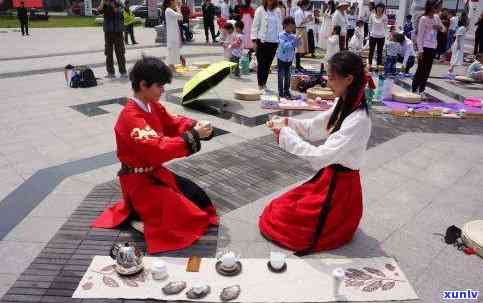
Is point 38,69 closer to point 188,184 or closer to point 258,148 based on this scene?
point 258,148

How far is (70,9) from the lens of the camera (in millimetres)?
39219

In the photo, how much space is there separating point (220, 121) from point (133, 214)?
12.0 feet

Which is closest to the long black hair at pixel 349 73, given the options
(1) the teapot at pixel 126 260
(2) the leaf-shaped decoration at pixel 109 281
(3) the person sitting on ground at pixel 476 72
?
(1) the teapot at pixel 126 260

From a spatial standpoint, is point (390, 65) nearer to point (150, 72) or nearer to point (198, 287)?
point (150, 72)

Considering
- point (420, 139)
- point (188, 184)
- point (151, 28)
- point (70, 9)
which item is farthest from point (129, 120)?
point (70, 9)

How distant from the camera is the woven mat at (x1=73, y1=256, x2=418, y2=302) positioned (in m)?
2.92

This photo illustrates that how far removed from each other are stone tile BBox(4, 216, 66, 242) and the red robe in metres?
0.49

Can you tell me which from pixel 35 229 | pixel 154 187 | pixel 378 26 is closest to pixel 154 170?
pixel 154 187

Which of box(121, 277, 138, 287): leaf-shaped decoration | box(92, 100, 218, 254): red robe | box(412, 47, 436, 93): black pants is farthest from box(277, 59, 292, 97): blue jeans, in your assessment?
box(121, 277, 138, 287): leaf-shaped decoration

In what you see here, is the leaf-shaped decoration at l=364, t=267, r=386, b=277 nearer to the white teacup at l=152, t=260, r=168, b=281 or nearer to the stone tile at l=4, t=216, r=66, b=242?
the white teacup at l=152, t=260, r=168, b=281

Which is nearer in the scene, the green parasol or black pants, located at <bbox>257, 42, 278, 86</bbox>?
the green parasol

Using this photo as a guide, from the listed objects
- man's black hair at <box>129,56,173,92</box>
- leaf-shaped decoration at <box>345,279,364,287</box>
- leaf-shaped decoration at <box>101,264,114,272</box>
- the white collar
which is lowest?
leaf-shaped decoration at <box>345,279,364,287</box>

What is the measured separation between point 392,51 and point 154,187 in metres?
9.36

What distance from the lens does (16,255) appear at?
338 centimetres
